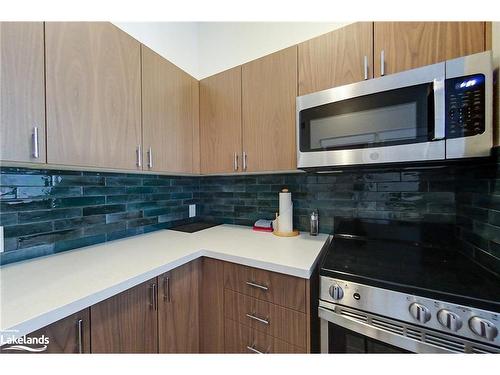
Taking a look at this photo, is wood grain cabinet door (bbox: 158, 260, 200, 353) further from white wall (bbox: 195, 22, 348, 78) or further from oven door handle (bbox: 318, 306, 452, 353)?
white wall (bbox: 195, 22, 348, 78)

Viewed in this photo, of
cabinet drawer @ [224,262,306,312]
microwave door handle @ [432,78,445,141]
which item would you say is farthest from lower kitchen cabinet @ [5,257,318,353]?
microwave door handle @ [432,78,445,141]

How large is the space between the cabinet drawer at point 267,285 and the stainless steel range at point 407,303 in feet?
0.30

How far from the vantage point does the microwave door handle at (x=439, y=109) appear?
76 centimetres

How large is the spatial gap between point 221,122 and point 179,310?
1.17 metres

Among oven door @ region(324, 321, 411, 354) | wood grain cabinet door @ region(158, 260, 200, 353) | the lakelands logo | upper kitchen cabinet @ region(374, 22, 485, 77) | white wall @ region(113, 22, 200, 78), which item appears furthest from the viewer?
white wall @ region(113, 22, 200, 78)

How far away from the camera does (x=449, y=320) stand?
596mm

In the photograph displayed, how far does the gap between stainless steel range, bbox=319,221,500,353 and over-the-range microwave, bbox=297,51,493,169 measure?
1.47 feet

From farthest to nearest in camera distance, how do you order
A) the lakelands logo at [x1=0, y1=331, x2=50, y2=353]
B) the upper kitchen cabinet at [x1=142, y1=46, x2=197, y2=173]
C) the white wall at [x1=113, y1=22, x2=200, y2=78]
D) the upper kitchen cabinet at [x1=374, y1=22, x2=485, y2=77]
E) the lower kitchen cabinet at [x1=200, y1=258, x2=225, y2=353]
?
1. the white wall at [x1=113, y1=22, x2=200, y2=78]
2. the upper kitchen cabinet at [x1=142, y1=46, x2=197, y2=173]
3. the lower kitchen cabinet at [x1=200, y1=258, x2=225, y2=353]
4. the upper kitchen cabinet at [x1=374, y1=22, x2=485, y2=77]
5. the lakelands logo at [x1=0, y1=331, x2=50, y2=353]

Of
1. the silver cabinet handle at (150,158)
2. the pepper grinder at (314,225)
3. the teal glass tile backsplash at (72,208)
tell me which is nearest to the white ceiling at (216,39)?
the silver cabinet handle at (150,158)

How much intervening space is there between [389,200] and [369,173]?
192mm

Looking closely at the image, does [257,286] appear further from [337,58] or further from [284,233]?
[337,58]

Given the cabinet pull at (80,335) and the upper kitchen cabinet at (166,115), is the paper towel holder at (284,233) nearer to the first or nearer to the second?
the upper kitchen cabinet at (166,115)

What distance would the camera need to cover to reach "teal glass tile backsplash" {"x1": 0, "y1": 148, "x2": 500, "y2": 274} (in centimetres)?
86
